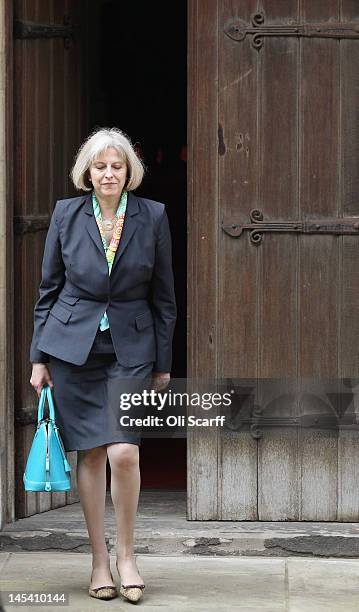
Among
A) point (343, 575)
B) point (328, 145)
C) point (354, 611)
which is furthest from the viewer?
point (328, 145)

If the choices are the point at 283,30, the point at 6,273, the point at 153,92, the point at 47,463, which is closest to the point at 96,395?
the point at 47,463

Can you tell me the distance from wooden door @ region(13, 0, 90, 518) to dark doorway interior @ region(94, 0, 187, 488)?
245 cm

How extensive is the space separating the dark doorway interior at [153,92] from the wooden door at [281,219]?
295 centimetres

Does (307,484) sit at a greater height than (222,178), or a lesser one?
lesser

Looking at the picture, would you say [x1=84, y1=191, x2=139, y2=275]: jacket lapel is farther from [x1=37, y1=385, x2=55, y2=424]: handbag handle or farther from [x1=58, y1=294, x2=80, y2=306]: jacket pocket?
[x1=37, y1=385, x2=55, y2=424]: handbag handle

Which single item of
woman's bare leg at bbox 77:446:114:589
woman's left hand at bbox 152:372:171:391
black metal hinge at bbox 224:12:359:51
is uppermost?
black metal hinge at bbox 224:12:359:51

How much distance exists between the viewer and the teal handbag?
16.5ft

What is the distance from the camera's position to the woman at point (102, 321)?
513 cm

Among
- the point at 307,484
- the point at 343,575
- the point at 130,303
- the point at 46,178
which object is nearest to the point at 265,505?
the point at 307,484

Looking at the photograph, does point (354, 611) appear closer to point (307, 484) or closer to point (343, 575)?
point (343, 575)

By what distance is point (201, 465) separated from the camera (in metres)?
6.18

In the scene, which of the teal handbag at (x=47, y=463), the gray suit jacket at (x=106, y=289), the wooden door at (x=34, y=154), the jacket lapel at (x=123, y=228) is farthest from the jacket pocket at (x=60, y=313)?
the wooden door at (x=34, y=154)

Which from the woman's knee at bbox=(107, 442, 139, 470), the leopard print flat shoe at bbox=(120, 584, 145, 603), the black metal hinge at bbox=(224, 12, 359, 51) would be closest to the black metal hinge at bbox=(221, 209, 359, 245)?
the black metal hinge at bbox=(224, 12, 359, 51)

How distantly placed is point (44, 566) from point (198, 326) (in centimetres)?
129
